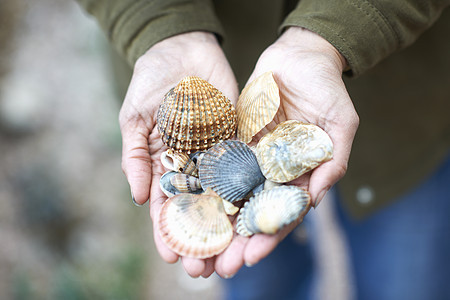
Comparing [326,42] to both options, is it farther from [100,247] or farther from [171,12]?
[100,247]

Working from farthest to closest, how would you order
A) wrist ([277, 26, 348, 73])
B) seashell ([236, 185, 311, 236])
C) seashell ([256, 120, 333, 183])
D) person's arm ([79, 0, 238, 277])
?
person's arm ([79, 0, 238, 277]), wrist ([277, 26, 348, 73]), seashell ([256, 120, 333, 183]), seashell ([236, 185, 311, 236])

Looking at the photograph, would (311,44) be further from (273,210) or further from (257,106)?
(273,210)

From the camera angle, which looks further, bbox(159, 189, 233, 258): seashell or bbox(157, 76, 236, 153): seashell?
bbox(157, 76, 236, 153): seashell

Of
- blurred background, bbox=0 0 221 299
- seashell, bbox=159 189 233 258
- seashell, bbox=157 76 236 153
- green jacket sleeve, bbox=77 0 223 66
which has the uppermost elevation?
green jacket sleeve, bbox=77 0 223 66

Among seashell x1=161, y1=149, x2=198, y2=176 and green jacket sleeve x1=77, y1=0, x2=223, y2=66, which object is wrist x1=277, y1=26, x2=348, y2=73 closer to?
green jacket sleeve x1=77, y1=0, x2=223, y2=66

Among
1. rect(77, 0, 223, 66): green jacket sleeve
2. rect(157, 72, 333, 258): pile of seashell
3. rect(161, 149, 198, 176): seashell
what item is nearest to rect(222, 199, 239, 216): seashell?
rect(157, 72, 333, 258): pile of seashell

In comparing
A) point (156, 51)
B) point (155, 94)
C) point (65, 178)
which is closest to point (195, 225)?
point (155, 94)
